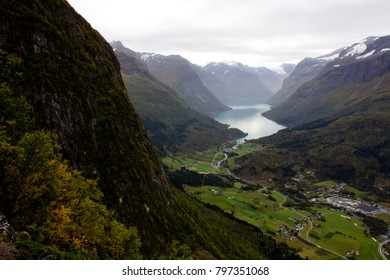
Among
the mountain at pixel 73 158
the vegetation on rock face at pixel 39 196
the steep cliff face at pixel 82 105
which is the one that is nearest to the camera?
the vegetation on rock face at pixel 39 196

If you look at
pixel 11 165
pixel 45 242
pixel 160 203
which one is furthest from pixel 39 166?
pixel 160 203

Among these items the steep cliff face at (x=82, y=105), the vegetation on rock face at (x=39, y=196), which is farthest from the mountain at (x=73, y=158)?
the steep cliff face at (x=82, y=105)

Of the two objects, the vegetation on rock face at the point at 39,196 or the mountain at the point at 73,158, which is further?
the mountain at the point at 73,158

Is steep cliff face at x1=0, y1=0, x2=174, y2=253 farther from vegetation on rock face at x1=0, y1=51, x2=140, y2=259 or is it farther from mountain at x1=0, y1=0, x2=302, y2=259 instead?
vegetation on rock face at x1=0, y1=51, x2=140, y2=259

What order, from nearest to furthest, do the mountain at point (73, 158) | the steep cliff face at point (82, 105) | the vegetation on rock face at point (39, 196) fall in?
the vegetation on rock face at point (39, 196) < the mountain at point (73, 158) < the steep cliff face at point (82, 105)

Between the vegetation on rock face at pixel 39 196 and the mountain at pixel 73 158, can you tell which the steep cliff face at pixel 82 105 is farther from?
the vegetation on rock face at pixel 39 196

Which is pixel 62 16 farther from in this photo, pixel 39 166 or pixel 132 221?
pixel 39 166

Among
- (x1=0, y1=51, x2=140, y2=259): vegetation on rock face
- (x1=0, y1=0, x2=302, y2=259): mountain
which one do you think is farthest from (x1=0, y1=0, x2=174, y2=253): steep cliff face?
(x1=0, y1=51, x2=140, y2=259): vegetation on rock face
